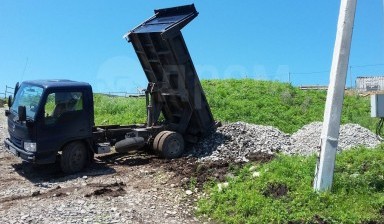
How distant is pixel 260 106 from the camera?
2005cm

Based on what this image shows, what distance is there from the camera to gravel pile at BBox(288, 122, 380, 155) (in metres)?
12.3

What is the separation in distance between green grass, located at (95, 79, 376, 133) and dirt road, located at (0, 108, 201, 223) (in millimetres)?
6430

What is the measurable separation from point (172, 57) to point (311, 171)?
17.5 feet

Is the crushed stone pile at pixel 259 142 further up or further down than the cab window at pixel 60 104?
further down

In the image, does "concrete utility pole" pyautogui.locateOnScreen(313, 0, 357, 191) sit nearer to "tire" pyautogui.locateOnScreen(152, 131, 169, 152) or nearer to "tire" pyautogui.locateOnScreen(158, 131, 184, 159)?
"tire" pyautogui.locateOnScreen(158, 131, 184, 159)

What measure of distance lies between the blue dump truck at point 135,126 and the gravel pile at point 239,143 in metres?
0.49

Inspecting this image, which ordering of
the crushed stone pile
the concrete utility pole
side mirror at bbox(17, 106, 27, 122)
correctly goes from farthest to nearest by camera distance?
the crushed stone pile < side mirror at bbox(17, 106, 27, 122) < the concrete utility pole

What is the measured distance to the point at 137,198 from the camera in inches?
359

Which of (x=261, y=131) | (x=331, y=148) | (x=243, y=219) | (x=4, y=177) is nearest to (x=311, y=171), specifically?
(x=331, y=148)

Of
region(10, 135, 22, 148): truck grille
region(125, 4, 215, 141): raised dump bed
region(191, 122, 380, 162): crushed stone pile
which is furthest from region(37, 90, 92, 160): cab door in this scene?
region(191, 122, 380, 162): crushed stone pile

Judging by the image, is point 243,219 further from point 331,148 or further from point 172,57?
point 172,57

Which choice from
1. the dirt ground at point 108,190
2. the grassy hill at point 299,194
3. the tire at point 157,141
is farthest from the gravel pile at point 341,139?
the tire at point 157,141

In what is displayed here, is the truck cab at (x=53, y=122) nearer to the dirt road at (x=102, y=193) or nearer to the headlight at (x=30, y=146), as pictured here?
the headlight at (x=30, y=146)

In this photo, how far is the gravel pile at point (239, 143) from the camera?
12195 millimetres
